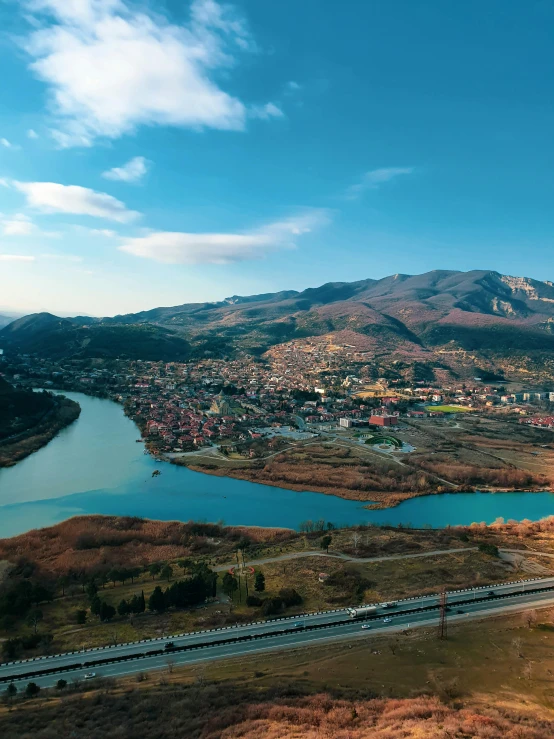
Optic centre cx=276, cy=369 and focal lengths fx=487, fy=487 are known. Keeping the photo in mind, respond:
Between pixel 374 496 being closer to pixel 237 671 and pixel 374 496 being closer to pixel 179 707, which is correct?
pixel 237 671

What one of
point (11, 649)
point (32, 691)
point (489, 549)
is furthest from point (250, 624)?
point (489, 549)

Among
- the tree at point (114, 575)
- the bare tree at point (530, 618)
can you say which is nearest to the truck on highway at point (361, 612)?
the bare tree at point (530, 618)

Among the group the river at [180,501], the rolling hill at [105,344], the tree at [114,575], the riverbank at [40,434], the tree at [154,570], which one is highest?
the rolling hill at [105,344]

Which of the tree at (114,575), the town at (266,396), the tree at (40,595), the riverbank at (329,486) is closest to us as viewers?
the tree at (40,595)

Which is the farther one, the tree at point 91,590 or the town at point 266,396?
the town at point 266,396

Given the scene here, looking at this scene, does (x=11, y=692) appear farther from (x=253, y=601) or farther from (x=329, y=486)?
(x=329, y=486)

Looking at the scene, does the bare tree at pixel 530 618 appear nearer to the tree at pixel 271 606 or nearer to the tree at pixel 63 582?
the tree at pixel 271 606

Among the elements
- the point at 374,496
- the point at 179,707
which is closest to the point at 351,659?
the point at 179,707
